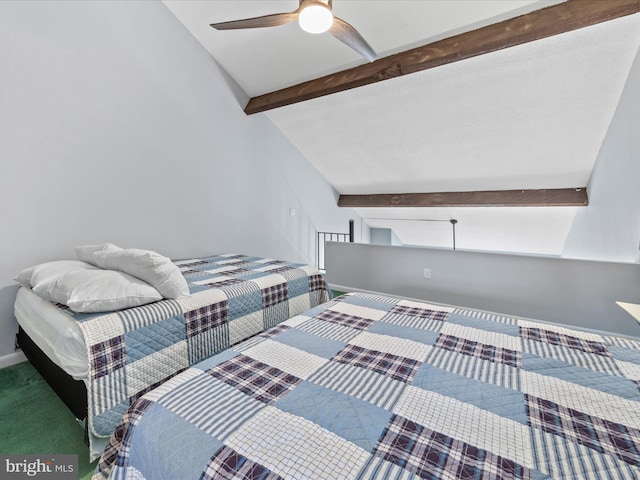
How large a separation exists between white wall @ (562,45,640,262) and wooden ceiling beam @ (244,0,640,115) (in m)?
0.58

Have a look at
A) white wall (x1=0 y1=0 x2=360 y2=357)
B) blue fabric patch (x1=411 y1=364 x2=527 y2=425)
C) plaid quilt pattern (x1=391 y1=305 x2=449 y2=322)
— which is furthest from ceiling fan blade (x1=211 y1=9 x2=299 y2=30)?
blue fabric patch (x1=411 y1=364 x2=527 y2=425)

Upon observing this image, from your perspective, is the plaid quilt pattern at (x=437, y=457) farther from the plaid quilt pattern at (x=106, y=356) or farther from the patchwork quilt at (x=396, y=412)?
the plaid quilt pattern at (x=106, y=356)

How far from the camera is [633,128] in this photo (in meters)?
2.36

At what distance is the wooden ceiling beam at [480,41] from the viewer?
2082 millimetres

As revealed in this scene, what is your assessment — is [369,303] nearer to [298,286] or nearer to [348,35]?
[298,286]

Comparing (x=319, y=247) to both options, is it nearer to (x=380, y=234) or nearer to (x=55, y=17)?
(x=380, y=234)

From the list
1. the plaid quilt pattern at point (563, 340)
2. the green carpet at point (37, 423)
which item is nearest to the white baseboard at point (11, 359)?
the green carpet at point (37, 423)

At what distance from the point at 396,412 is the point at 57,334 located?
1572mm

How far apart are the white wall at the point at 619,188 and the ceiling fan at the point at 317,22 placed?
6.91ft

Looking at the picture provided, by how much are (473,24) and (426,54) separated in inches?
15.9

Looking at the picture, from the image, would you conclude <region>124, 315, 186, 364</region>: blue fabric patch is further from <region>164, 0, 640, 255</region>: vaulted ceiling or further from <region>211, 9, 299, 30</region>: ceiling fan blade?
<region>164, 0, 640, 255</region>: vaulted ceiling

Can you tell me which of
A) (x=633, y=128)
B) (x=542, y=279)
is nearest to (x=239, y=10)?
(x=633, y=128)

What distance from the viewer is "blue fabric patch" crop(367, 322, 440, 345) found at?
4.00 ft

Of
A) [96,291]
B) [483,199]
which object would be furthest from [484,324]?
[483,199]
